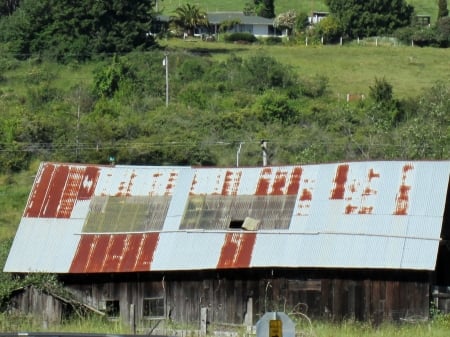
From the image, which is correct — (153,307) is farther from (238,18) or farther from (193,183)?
(238,18)

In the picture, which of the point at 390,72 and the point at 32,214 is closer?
the point at 32,214

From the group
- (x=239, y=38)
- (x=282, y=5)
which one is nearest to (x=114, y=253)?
(x=239, y=38)

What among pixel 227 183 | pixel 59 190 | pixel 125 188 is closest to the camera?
pixel 227 183

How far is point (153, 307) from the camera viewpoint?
32.2m

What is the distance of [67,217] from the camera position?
33969mm

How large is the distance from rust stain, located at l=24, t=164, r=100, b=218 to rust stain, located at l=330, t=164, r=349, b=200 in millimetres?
7461

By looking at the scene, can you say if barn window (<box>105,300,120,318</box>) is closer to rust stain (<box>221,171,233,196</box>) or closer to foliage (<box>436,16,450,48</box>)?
rust stain (<box>221,171,233,196</box>)

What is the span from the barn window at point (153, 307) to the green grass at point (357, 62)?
38052mm

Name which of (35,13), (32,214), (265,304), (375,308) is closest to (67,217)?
(32,214)

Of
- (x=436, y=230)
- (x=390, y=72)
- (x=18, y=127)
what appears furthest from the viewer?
(x=390, y=72)

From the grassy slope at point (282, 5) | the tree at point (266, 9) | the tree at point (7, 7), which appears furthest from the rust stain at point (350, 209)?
the grassy slope at point (282, 5)

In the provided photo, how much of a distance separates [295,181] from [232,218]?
2.09m

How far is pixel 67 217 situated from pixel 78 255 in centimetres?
173

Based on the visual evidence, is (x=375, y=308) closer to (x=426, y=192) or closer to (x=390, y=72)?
(x=426, y=192)
